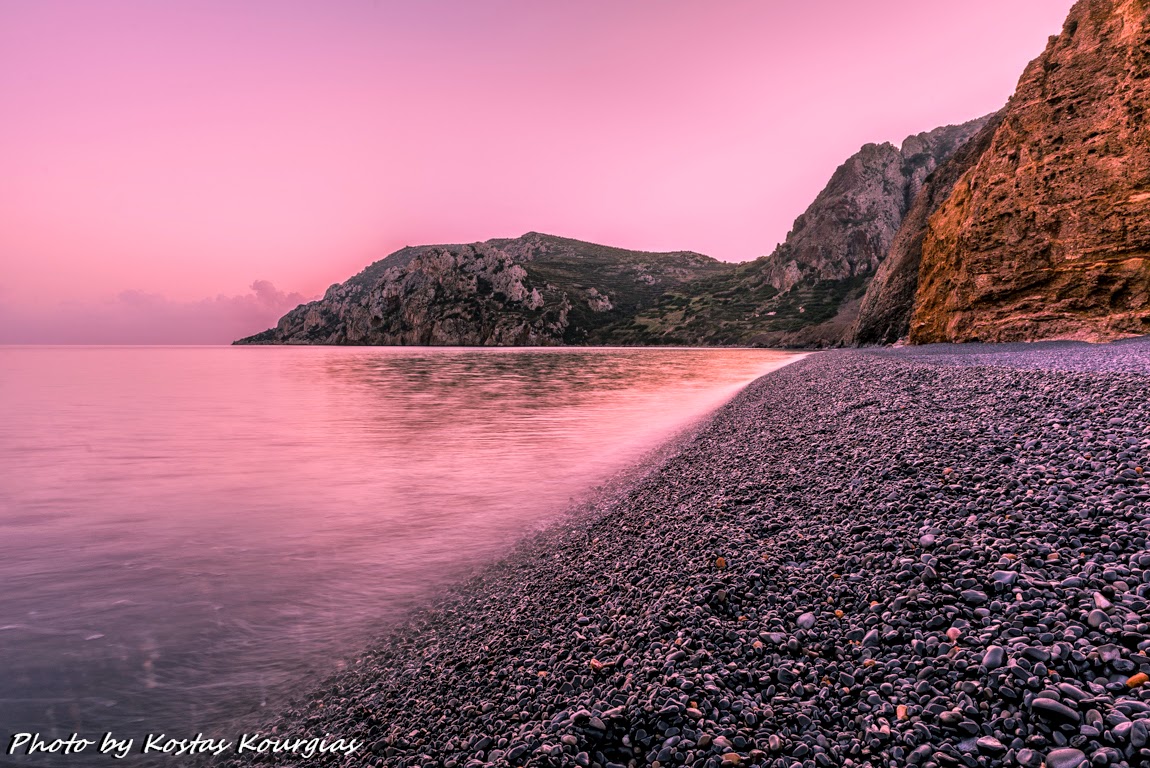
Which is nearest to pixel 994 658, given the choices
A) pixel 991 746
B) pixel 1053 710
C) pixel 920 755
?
pixel 1053 710

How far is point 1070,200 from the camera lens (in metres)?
34.5

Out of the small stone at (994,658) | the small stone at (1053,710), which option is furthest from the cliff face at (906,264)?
the small stone at (1053,710)

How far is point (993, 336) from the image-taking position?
133 ft

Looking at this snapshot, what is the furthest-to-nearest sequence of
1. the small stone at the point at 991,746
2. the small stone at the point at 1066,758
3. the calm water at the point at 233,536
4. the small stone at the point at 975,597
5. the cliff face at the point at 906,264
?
the cliff face at the point at 906,264
the calm water at the point at 233,536
the small stone at the point at 975,597
the small stone at the point at 991,746
the small stone at the point at 1066,758

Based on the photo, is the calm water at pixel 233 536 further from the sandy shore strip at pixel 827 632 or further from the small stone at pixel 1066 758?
the small stone at pixel 1066 758

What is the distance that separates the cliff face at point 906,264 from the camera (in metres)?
68.4

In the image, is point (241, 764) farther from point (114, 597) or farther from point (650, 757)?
point (114, 597)

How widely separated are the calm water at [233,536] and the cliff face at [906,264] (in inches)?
2234

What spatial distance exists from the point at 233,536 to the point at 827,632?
12.9 m

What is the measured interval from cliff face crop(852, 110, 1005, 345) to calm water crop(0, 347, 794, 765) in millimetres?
56747

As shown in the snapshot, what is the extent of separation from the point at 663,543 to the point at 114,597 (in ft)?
32.7

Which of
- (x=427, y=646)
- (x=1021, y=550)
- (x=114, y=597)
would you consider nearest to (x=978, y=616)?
(x=1021, y=550)

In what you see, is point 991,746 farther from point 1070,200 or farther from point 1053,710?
point 1070,200

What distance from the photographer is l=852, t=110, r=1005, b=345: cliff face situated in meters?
68.4
